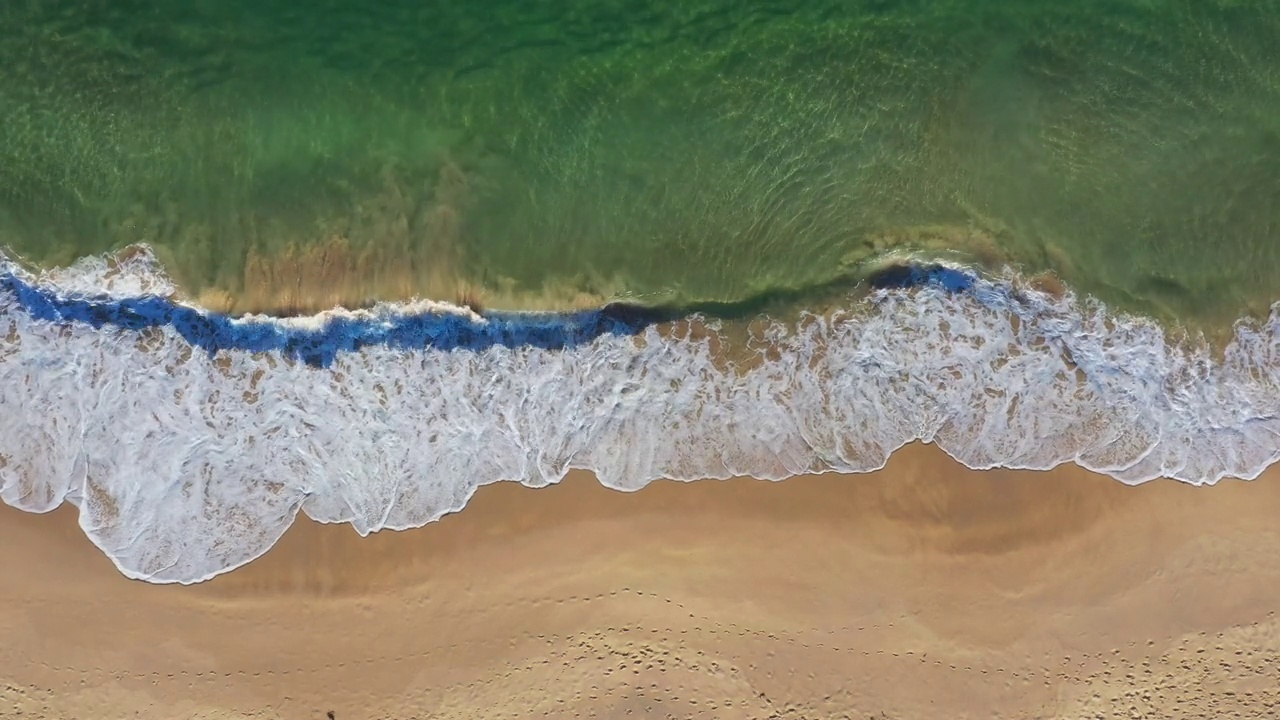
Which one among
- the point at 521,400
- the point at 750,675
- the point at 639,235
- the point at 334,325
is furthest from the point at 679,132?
the point at 750,675

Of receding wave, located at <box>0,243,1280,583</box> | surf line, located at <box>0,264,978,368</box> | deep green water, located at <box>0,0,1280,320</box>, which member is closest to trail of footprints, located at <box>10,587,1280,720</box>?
receding wave, located at <box>0,243,1280,583</box>

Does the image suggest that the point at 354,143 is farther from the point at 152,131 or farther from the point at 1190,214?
the point at 1190,214

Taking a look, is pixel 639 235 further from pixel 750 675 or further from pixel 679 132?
pixel 750 675

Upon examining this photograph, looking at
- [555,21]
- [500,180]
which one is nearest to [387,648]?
[500,180]

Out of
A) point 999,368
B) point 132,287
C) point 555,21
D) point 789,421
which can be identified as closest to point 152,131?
point 132,287

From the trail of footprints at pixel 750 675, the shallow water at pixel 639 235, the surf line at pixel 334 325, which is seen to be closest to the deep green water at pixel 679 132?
the shallow water at pixel 639 235

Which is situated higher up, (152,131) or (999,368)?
(152,131)

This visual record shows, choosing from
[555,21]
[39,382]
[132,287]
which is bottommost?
[39,382]

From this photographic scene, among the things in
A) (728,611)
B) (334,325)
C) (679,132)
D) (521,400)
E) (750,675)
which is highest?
(679,132)
